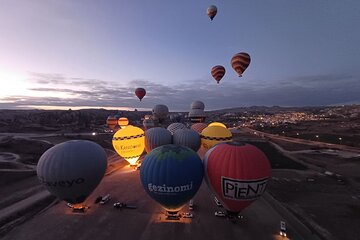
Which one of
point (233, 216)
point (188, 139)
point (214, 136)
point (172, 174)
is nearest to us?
point (172, 174)

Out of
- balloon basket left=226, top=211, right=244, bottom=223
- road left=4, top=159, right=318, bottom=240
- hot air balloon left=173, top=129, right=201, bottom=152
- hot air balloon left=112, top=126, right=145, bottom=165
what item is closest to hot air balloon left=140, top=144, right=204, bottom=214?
road left=4, top=159, right=318, bottom=240

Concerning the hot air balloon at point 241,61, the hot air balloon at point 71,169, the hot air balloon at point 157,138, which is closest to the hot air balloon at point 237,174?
the hot air balloon at point 71,169

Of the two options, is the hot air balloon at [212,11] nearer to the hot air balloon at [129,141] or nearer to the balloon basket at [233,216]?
the hot air balloon at [129,141]

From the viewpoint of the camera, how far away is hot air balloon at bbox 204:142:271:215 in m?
17.6

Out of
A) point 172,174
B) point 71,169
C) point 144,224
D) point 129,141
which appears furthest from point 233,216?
point 129,141

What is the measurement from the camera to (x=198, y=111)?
182 ft

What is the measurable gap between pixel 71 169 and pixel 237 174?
509 inches

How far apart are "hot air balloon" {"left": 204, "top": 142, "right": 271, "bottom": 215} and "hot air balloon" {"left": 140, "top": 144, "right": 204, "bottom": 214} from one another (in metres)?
1.41

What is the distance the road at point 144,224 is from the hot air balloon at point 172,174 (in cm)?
254

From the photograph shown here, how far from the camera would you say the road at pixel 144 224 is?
19.2 m

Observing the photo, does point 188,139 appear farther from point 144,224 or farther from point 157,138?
point 144,224

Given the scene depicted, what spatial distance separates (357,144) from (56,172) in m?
69.4

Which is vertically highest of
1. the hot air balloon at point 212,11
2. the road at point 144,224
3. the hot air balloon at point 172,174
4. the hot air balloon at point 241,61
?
the hot air balloon at point 212,11

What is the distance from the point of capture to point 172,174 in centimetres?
1825
